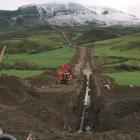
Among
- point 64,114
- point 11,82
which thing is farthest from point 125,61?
point 64,114

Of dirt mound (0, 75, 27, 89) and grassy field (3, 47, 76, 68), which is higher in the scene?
dirt mound (0, 75, 27, 89)

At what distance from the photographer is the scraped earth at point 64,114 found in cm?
1370

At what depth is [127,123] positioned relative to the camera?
651 inches

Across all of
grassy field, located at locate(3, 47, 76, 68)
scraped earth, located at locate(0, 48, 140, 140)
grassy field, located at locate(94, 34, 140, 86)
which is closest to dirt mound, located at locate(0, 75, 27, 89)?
scraped earth, located at locate(0, 48, 140, 140)

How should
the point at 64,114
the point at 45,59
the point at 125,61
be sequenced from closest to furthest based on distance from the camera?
the point at 64,114
the point at 125,61
the point at 45,59

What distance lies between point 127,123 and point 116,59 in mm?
54280

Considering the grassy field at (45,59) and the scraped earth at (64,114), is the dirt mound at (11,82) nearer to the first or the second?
the scraped earth at (64,114)

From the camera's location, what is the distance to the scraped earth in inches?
539

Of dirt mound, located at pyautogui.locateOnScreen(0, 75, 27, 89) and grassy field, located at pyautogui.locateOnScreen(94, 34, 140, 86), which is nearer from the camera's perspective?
dirt mound, located at pyautogui.locateOnScreen(0, 75, 27, 89)

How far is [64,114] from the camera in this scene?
22.0 metres

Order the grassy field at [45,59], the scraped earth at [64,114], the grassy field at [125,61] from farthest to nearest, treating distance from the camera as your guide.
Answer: the grassy field at [45,59] < the grassy field at [125,61] < the scraped earth at [64,114]

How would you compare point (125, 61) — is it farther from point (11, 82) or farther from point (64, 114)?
point (64, 114)

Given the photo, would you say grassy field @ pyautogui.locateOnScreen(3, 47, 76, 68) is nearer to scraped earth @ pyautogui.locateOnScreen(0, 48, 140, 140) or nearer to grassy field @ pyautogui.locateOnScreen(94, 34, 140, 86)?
grassy field @ pyautogui.locateOnScreen(94, 34, 140, 86)

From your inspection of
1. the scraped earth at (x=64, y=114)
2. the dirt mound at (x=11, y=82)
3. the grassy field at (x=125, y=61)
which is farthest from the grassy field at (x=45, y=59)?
the dirt mound at (x=11, y=82)
